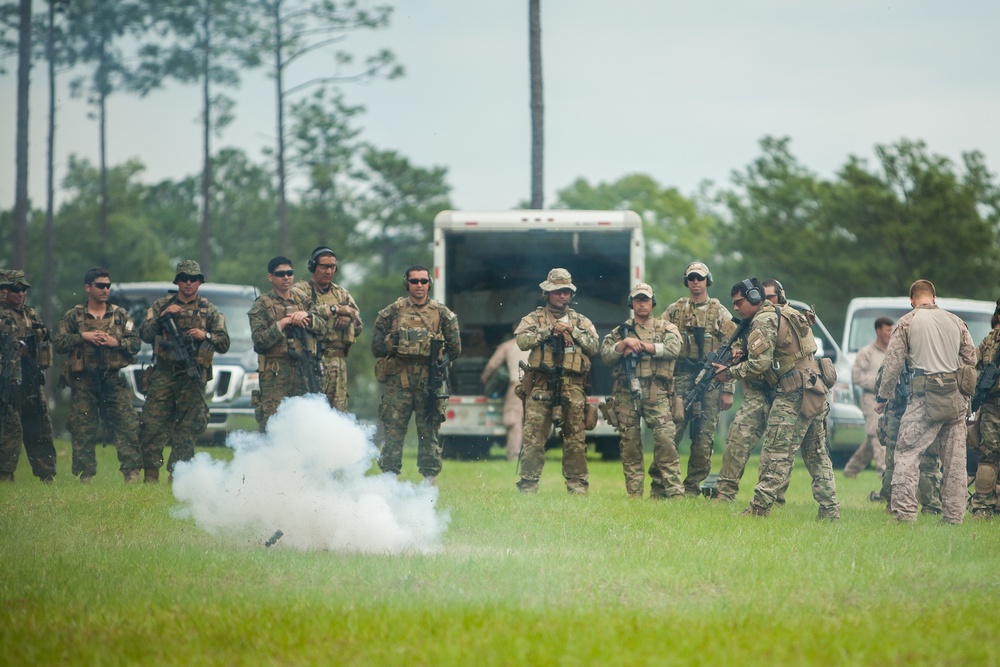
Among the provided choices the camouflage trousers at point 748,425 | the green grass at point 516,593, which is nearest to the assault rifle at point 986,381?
the green grass at point 516,593

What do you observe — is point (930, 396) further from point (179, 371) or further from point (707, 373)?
point (179, 371)

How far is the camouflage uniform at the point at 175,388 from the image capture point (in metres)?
12.4

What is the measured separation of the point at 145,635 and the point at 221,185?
5846 cm

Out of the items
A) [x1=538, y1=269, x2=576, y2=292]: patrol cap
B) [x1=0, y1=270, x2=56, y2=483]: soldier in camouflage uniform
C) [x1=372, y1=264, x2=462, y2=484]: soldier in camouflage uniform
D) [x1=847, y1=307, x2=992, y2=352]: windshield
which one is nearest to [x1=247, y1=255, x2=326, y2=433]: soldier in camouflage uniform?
[x1=372, y1=264, x2=462, y2=484]: soldier in camouflage uniform

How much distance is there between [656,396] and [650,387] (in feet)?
0.32

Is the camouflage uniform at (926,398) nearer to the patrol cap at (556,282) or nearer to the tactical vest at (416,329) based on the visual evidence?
the patrol cap at (556,282)

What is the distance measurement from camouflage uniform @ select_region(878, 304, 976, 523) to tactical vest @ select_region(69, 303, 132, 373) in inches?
284

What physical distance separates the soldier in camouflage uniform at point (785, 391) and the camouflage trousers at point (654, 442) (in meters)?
1.32

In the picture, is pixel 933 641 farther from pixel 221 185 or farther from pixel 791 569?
pixel 221 185

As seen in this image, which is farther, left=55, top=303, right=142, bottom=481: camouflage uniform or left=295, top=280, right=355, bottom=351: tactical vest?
left=55, top=303, right=142, bottom=481: camouflage uniform

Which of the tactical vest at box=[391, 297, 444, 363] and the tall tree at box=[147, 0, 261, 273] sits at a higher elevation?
the tall tree at box=[147, 0, 261, 273]

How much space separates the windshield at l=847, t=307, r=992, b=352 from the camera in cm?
1769

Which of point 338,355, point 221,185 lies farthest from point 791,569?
point 221,185

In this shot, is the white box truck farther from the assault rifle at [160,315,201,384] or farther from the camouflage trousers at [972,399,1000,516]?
the camouflage trousers at [972,399,1000,516]
